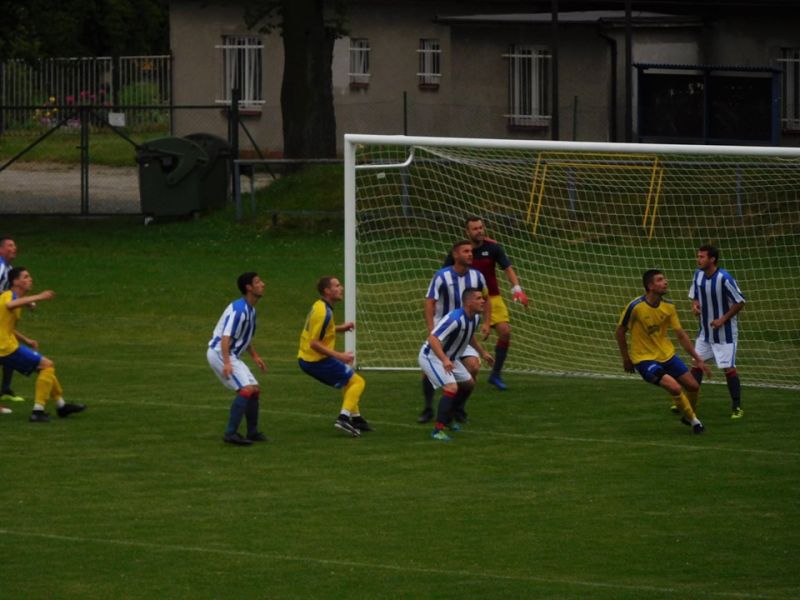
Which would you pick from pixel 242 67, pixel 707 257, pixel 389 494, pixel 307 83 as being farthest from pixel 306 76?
pixel 389 494

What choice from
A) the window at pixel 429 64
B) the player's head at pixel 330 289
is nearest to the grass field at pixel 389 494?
the player's head at pixel 330 289

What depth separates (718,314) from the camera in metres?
15.9

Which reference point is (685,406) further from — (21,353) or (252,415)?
(21,353)

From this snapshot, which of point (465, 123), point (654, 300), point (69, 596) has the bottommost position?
point (69, 596)

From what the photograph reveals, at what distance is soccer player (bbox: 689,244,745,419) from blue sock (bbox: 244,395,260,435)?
4490 millimetres

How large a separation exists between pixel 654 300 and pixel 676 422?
1338 millimetres

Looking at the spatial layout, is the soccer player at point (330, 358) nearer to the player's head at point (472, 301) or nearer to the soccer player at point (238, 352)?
the soccer player at point (238, 352)

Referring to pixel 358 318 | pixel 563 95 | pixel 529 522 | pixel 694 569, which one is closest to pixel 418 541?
pixel 529 522

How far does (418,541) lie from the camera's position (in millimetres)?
10969

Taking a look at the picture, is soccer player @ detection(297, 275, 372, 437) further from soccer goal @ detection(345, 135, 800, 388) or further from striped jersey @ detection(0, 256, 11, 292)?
soccer goal @ detection(345, 135, 800, 388)

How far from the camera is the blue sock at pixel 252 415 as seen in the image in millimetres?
14108

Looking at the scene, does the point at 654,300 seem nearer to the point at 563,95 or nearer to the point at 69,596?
the point at 69,596

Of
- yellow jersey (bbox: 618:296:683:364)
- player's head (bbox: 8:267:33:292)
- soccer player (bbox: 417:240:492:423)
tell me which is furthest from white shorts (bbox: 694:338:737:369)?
player's head (bbox: 8:267:33:292)

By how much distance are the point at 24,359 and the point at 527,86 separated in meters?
26.1
